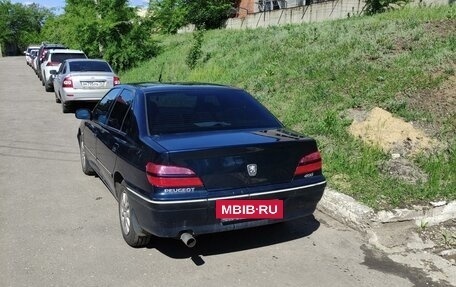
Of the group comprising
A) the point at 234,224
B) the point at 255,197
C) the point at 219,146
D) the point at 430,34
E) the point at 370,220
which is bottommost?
the point at 370,220

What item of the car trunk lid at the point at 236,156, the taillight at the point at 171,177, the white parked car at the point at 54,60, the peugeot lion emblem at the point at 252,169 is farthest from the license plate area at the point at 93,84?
the peugeot lion emblem at the point at 252,169

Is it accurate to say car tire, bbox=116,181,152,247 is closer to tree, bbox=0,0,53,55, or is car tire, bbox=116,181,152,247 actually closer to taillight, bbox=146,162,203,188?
taillight, bbox=146,162,203,188

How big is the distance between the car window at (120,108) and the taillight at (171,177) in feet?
4.18

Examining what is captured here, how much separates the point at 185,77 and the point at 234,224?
11638 mm

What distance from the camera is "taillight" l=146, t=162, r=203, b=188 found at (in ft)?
11.5

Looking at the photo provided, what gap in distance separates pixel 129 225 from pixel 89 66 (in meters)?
9.75

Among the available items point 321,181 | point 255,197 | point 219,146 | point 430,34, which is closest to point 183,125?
point 219,146

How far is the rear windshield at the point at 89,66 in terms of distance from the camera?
12.7m

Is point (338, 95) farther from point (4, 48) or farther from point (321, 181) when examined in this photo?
point (4, 48)

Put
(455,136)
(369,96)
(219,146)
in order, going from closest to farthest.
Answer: (219,146), (455,136), (369,96)

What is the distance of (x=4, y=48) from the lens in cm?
8025

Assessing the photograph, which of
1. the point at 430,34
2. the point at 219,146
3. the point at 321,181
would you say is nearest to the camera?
the point at 219,146

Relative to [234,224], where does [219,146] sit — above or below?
above

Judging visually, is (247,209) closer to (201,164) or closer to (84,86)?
(201,164)
